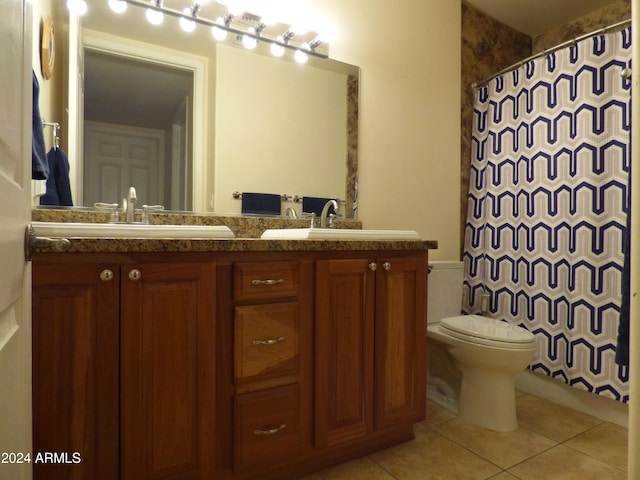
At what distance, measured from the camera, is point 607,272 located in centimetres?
189

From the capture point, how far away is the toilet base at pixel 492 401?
180 centimetres

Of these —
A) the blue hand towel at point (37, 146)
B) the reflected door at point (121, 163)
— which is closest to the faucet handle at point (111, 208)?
the reflected door at point (121, 163)

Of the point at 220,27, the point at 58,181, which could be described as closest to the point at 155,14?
the point at 220,27

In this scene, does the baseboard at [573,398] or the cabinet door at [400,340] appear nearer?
the cabinet door at [400,340]

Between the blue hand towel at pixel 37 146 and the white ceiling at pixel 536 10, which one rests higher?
the white ceiling at pixel 536 10

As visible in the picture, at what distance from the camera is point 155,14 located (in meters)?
1.70

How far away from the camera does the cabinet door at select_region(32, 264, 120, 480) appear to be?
3.13 feet

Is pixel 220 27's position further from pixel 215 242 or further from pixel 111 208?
pixel 215 242

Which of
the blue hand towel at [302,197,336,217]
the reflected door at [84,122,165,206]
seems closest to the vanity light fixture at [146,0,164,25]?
the reflected door at [84,122,165,206]

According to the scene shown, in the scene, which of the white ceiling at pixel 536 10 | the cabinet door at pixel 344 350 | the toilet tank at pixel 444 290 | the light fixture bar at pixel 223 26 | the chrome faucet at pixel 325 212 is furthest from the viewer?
the white ceiling at pixel 536 10

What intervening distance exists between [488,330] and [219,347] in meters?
1.31

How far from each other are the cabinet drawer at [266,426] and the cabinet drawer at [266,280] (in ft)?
1.08

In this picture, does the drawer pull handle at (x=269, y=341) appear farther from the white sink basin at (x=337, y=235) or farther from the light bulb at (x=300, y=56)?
the light bulb at (x=300, y=56)

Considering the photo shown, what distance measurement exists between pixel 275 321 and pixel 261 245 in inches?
10.5
